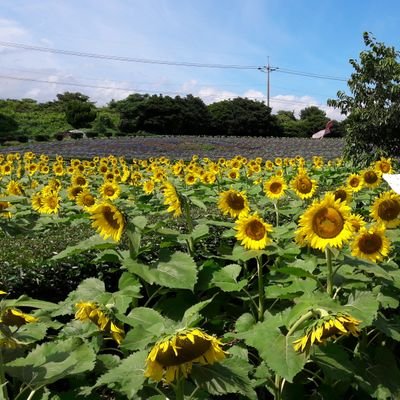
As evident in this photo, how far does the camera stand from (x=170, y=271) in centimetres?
236

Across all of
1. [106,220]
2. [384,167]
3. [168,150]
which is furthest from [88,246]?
[168,150]

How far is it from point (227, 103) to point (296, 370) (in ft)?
144

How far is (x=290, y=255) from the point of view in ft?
9.12

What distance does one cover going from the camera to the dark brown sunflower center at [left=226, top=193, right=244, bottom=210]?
127 inches

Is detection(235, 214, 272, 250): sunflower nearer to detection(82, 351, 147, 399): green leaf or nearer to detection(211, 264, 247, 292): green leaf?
detection(211, 264, 247, 292): green leaf

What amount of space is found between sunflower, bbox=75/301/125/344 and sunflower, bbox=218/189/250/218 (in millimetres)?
1403

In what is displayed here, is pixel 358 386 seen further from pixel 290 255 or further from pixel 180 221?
pixel 180 221

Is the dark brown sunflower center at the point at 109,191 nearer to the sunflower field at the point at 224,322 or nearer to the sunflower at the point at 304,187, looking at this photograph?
the sunflower field at the point at 224,322

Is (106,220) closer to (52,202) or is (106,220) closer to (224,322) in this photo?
(224,322)

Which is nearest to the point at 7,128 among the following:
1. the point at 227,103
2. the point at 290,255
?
the point at 227,103

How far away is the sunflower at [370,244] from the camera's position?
2.41 metres

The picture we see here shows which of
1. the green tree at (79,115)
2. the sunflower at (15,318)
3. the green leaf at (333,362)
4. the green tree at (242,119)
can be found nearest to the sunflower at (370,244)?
the green leaf at (333,362)

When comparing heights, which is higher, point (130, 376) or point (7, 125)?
point (7, 125)

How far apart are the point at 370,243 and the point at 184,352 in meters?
1.32
